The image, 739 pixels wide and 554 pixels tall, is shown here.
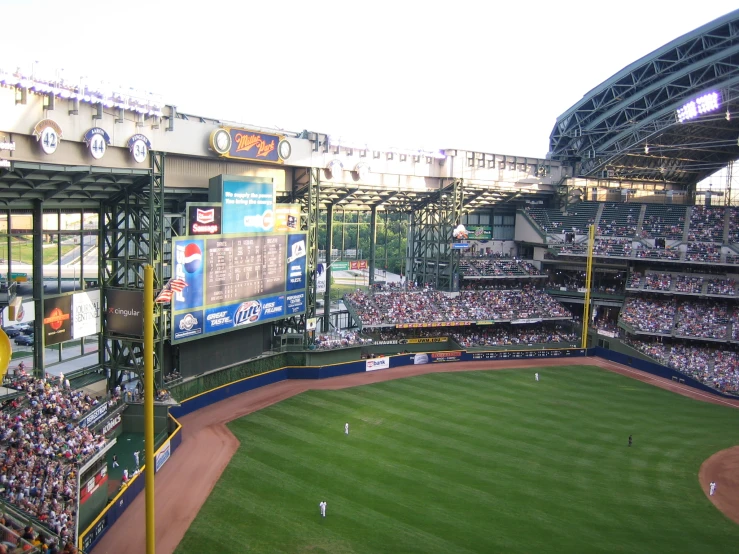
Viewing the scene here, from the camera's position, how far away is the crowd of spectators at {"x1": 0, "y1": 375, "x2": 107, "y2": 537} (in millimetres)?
18375

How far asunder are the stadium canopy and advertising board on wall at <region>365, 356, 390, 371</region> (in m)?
25.9

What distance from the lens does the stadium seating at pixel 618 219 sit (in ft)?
178

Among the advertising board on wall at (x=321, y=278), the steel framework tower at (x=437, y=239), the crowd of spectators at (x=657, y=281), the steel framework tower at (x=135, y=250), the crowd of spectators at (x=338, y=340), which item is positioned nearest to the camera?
the steel framework tower at (x=135, y=250)

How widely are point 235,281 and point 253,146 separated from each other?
24.9 ft

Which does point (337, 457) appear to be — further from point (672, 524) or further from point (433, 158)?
point (433, 158)

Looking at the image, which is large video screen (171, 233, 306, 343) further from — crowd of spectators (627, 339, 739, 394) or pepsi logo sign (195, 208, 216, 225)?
crowd of spectators (627, 339, 739, 394)

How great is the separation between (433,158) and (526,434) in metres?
24.4

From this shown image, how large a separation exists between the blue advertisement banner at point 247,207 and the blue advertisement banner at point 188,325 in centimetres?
464

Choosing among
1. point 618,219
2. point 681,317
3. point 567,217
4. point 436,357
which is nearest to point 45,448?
point 436,357

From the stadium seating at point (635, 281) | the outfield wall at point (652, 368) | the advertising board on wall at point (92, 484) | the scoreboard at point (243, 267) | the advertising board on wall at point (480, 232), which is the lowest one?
the outfield wall at point (652, 368)

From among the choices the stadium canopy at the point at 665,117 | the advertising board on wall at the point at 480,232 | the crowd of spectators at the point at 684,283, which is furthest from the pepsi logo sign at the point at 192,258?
the crowd of spectators at the point at 684,283

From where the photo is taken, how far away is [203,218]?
3144 cm

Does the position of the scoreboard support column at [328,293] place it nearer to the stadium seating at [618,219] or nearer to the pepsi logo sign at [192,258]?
the pepsi logo sign at [192,258]

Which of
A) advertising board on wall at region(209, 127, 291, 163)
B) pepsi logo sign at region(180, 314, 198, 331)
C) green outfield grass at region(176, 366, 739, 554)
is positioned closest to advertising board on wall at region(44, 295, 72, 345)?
pepsi logo sign at region(180, 314, 198, 331)
